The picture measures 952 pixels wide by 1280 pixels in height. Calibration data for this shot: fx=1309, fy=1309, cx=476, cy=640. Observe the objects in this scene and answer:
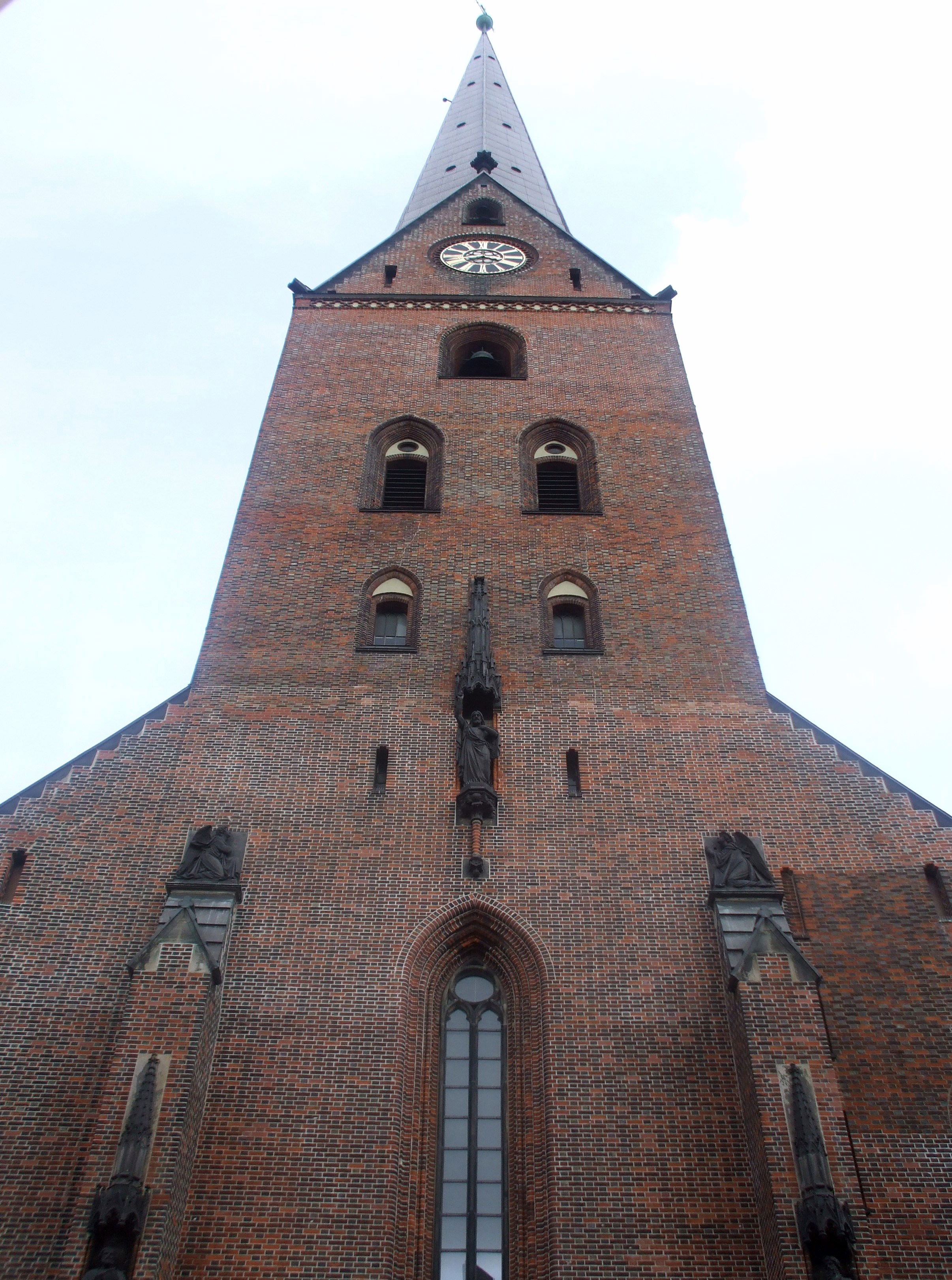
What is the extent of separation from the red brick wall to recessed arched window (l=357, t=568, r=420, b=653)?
21 centimetres

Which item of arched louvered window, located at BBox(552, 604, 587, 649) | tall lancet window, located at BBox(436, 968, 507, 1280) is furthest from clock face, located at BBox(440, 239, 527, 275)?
tall lancet window, located at BBox(436, 968, 507, 1280)

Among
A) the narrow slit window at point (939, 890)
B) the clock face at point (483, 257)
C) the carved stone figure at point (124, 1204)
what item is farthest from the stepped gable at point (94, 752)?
the clock face at point (483, 257)

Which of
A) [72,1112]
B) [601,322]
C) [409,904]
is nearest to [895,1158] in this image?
[409,904]

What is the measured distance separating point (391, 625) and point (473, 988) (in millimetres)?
5775

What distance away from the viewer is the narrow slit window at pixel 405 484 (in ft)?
66.3

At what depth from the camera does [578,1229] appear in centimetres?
1131

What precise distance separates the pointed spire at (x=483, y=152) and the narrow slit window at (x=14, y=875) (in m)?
19.8

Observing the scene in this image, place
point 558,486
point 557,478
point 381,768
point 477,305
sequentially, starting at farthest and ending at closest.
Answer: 1. point 477,305
2. point 557,478
3. point 558,486
4. point 381,768

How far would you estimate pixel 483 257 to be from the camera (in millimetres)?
27406

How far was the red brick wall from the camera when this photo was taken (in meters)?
11.4

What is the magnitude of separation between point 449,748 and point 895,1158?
641 cm

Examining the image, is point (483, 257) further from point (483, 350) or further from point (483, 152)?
point (483, 152)

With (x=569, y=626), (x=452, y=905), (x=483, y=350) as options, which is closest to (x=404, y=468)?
(x=569, y=626)

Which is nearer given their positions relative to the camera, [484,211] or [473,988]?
[473,988]
